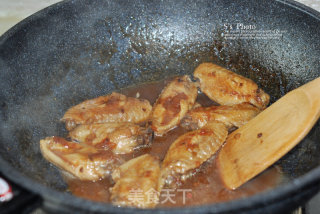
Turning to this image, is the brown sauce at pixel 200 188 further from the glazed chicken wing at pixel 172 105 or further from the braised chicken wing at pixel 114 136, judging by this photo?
the glazed chicken wing at pixel 172 105

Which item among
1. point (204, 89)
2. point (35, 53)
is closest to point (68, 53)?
point (35, 53)

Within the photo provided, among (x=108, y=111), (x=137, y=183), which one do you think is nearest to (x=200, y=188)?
(x=137, y=183)

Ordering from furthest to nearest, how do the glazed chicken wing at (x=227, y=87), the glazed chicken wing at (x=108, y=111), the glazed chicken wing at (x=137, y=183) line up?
the glazed chicken wing at (x=227, y=87)
the glazed chicken wing at (x=108, y=111)
the glazed chicken wing at (x=137, y=183)

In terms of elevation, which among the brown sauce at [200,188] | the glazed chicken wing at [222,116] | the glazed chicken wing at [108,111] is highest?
the glazed chicken wing at [108,111]

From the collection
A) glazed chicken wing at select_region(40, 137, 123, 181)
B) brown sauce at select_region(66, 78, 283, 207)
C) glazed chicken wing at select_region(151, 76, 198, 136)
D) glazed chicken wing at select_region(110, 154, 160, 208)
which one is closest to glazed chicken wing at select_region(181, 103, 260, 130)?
glazed chicken wing at select_region(151, 76, 198, 136)

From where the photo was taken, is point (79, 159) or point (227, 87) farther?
point (227, 87)

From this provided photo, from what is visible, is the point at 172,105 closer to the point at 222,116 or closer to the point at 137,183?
the point at 222,116

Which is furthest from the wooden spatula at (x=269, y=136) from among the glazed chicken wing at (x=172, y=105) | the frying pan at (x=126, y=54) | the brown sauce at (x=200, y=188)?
the glazed chicken wing at (x=172, y=105)
